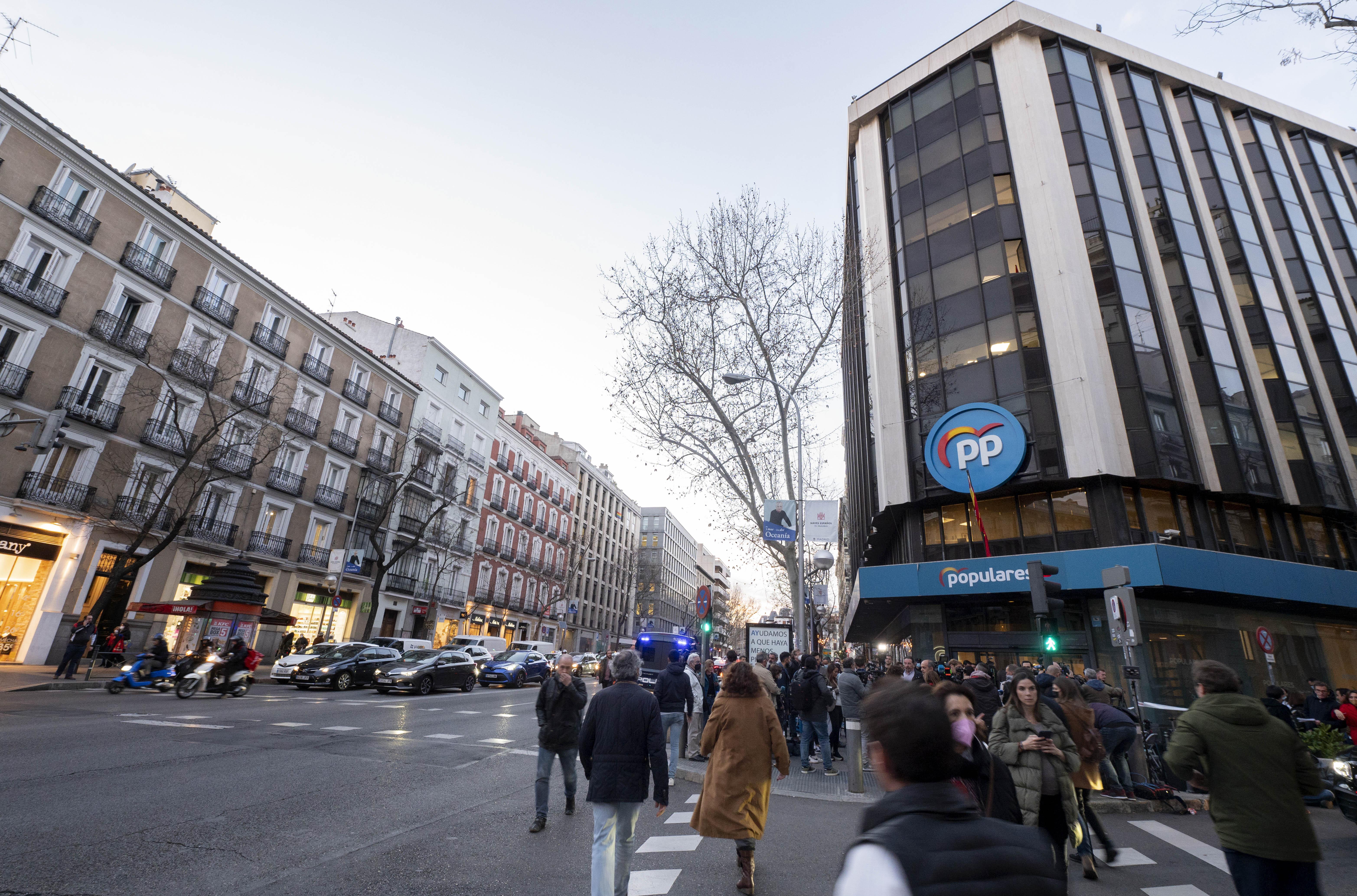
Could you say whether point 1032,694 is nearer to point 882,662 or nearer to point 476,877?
point 476,877

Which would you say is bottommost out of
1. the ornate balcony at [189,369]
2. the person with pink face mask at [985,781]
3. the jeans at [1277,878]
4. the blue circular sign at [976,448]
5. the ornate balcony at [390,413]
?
the jeans at [1277,878]

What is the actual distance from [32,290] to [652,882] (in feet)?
91.5

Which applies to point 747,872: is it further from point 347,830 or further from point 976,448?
point 976,448

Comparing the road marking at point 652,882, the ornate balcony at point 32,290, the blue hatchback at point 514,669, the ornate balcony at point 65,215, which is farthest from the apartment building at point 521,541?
the road marking at point 652,882

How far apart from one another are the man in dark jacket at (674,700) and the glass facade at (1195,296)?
66.3 ft

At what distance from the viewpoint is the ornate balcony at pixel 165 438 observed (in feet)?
78.2

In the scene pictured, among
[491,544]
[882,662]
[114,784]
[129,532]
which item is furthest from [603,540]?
[114,784]

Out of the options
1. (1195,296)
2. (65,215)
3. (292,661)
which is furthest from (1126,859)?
(65,215)

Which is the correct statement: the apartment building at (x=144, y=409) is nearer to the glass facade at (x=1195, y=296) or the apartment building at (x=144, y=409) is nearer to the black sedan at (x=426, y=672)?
the black sedan at (x=426, y=672)

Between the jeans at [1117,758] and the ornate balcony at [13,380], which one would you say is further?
the ornate balcony at [13,380]

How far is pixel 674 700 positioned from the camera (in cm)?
923

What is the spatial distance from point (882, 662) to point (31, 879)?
3501 cm

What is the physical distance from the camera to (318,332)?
3266cm

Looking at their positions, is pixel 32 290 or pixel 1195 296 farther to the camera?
pixel 1195 296
